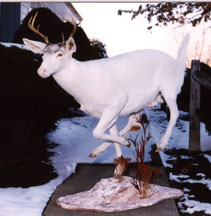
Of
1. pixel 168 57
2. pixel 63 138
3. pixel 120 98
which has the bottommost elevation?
pixel 63 138

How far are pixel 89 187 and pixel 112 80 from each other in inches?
52.8

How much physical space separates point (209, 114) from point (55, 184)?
2495mm

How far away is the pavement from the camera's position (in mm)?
3480

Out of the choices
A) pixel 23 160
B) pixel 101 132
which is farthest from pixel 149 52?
pixel 23 160

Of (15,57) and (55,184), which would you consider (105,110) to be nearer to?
(55,184)

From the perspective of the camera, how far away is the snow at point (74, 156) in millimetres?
3789

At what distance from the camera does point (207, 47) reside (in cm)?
744

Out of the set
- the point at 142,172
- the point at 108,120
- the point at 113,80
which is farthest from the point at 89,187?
the point at 113,80

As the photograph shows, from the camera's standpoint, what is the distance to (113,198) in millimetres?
3736

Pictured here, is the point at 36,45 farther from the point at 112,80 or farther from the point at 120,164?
the point at 120,164

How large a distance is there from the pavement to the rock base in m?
0.05

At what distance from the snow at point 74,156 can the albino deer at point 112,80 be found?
850 mm

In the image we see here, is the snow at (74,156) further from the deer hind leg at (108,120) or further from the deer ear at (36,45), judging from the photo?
the deer ear at (36,45)

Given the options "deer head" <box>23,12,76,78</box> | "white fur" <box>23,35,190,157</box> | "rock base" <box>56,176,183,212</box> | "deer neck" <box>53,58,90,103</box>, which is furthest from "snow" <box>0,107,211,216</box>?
"deer head" <box>23,12,76,78</box>
